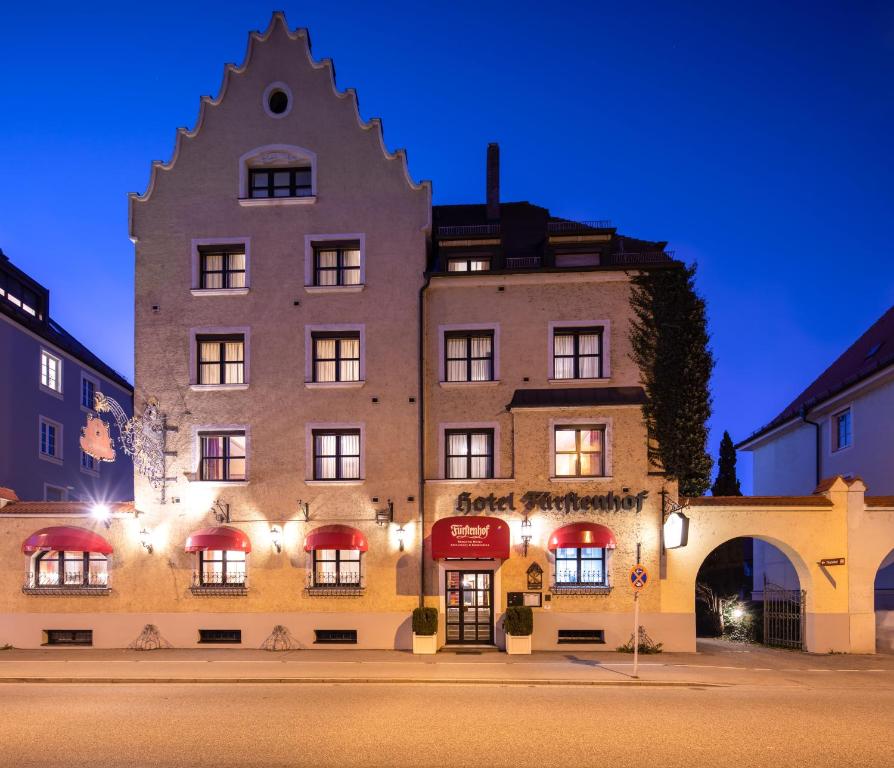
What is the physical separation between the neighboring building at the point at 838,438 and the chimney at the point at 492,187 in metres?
16.2

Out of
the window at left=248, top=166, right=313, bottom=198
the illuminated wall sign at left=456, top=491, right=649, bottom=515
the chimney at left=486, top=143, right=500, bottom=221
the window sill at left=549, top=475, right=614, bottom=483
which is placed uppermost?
the chimney at left=486, top=143, right=500, bottom=221

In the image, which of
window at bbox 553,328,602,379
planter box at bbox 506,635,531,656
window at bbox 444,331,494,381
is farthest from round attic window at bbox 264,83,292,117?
planter box at bbox 506,635,531,656

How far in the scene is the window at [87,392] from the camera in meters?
40.8

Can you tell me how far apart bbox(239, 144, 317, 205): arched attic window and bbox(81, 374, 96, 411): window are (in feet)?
65.2

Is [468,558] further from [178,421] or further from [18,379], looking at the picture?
[18,379]

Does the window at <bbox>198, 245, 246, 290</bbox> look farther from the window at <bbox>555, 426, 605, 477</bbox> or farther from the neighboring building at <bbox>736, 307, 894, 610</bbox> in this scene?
the neighboring building at <bbox>736, 307, 894, 610</bbox>

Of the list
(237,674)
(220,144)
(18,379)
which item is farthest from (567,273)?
(18,379)

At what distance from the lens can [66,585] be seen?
2561cm

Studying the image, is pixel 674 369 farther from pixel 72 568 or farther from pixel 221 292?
pixel 72 568

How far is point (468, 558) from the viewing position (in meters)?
24.7

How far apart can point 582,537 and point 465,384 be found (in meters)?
6.48

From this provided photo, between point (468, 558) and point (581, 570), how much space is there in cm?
388

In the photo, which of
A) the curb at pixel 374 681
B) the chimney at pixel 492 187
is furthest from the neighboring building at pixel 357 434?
the curb at pixel 374 681

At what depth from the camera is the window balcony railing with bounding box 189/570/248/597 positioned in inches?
993
